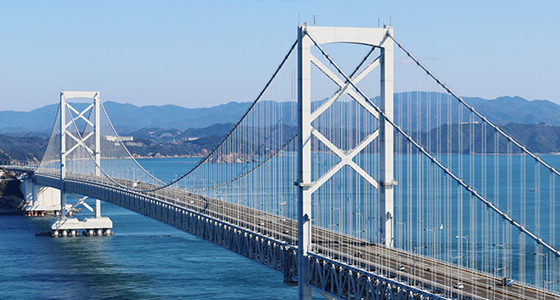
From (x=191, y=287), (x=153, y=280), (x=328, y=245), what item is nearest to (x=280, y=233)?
(x=328, y=245)

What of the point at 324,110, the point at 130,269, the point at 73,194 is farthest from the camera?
the point at 73,194

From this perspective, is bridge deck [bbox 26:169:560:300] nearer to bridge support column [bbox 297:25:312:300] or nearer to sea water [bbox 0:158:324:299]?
bridge support column [bbox 297:25:312:300]

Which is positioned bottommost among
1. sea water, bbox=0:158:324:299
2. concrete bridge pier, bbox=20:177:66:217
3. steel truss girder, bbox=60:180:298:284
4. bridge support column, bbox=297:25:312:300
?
sea water, bbox=0:158:324:299

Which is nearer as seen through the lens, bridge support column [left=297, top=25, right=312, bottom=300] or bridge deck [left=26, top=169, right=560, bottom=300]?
bridge deck [left=26, top=169, right=560, bottom=300]

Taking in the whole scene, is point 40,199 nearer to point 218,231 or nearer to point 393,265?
point 218,231

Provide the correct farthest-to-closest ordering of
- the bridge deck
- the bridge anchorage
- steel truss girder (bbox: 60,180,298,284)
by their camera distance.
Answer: the bridge anchorage → steel truss girder (bbox: 60,180,298,284) → the bridge deck

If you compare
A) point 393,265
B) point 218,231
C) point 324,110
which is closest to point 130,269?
point 218,231

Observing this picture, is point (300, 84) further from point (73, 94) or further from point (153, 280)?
point (73, 94)

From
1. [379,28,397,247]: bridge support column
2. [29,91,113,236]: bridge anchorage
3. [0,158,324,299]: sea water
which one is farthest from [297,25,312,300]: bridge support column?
[29,91,113,236]: bridge anchorage

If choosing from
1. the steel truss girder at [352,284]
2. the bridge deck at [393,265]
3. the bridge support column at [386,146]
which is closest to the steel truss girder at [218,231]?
the bridge deck at [393,265]
